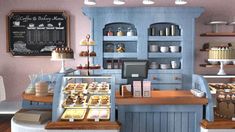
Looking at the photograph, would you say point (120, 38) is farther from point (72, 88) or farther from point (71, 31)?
point (72, 88)

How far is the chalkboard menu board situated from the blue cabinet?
84cm

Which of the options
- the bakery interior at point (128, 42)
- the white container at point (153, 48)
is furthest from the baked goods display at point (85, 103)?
the white container at point (153, 48)

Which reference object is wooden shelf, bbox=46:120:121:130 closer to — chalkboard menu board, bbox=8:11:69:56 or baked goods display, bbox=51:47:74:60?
baked goods display, bbox=51:47:74:60

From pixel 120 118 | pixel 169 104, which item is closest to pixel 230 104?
pixel 169 104

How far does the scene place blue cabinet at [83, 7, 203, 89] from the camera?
18.8 feet

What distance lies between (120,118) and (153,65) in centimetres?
261

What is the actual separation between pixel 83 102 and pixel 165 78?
268 centimetres

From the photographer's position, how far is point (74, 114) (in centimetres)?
343

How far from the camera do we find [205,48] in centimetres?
609

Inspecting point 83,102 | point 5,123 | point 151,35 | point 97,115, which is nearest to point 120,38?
point 151,35

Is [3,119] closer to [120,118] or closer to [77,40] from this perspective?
[77,40]

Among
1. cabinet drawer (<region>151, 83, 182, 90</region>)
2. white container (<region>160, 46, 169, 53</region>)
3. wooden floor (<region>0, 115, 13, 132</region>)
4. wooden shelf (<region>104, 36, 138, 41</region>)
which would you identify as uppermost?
wooden shelf (<region>104, 36, 138, 41</region>)

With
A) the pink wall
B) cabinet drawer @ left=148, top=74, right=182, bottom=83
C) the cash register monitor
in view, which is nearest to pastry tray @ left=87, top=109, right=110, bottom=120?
the cash register monitor

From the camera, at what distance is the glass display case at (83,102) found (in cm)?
334
